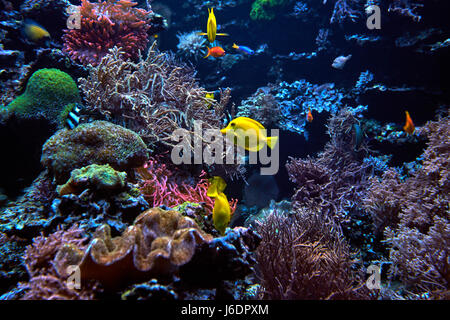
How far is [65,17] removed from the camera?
4.63 m

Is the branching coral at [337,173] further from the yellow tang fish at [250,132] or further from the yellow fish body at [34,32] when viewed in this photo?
the yellow fish body at [34,32]

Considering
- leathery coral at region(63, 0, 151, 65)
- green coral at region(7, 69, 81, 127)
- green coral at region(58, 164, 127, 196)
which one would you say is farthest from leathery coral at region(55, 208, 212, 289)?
leathery coral at region(63, 0, 151, 65)

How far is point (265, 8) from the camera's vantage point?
6.02 meters

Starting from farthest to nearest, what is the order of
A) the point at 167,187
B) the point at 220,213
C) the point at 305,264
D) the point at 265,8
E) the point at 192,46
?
the point at 192,46 < the point at 265,8 < the point at 167,187 < the point at 305,264 < the point at 220,213

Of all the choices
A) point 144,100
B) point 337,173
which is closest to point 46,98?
point 144,100

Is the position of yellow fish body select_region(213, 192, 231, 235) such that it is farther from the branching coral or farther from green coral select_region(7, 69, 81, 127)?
green coral select_region(7, 69, 81, 127)

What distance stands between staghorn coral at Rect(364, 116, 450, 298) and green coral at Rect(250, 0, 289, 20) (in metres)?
4.57

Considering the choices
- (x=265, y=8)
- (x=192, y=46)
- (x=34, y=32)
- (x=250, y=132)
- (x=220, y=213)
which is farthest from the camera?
(x=192, y=46)

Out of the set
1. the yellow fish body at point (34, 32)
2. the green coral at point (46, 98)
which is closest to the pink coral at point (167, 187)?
the green coral at point (46, 98)

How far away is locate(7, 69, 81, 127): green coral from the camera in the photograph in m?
3.28

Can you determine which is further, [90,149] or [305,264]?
[90,149]

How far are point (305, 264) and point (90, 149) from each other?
255 cm

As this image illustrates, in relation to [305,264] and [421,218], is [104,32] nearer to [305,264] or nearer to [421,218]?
[305,264]
